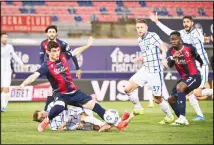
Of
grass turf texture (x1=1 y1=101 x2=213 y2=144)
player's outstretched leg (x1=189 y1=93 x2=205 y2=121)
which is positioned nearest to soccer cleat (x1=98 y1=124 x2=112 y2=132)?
grass turf texture (x1=1 y1=101 x2=213 y2=144)

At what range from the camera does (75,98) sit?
11789mm

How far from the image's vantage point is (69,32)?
26297 millimetres

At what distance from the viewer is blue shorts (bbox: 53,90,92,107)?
11.8 m

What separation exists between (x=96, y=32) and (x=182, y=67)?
39.9 feet

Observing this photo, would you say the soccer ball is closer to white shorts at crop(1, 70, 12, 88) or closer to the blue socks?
the blue socks

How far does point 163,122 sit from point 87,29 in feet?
42.2

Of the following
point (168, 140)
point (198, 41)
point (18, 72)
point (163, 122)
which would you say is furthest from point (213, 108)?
point (168, 140)

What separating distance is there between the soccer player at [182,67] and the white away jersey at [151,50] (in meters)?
0.33

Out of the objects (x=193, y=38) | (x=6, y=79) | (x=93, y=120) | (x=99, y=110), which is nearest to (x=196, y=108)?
(x=193, y=38)

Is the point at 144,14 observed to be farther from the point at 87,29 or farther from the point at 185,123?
the point at 185,123

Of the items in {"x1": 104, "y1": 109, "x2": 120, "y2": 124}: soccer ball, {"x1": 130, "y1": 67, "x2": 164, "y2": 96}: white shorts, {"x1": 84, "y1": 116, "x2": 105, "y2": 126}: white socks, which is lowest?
{"x1": 84, "y1": 116, "x2": 105, "y2": 126}: white socks

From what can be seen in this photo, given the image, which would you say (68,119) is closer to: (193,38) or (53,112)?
(53,112)

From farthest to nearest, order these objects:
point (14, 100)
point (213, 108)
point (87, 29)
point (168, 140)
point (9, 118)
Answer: point (87, 29) → point (14, 100) → point (213, 108) → point (9, 118) → point (168, 140)

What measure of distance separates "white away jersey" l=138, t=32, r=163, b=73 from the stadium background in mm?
9038
